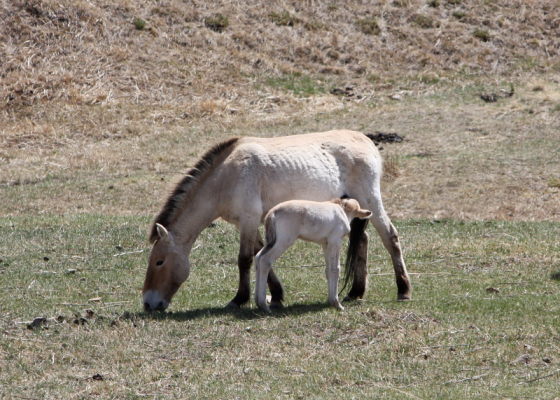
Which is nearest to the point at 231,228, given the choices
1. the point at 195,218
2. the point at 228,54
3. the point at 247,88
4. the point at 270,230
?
the point at 195,218

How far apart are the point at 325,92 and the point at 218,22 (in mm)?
6335

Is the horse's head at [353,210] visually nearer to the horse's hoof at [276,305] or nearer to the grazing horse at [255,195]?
the grazing horse at [255,195]

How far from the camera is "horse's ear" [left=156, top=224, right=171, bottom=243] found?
7.49 m

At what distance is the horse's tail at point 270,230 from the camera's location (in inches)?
280

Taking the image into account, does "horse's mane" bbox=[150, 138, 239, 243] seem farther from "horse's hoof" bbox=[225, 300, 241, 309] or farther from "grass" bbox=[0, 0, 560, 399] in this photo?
"horse's hoof" bbox=[225, 300, 241, 309]

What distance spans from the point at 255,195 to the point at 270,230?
0.74 metres

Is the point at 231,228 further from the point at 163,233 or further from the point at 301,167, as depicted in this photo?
the point at 163,233

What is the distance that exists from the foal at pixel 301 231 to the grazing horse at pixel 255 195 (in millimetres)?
459

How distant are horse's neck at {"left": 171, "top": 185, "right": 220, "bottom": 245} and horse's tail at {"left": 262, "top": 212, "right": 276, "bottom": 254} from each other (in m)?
0.91

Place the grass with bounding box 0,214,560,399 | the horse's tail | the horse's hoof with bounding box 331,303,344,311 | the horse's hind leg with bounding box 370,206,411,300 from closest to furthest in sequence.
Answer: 1. the grass with bounding box 0,214,560,399
2. the horse's tail
3. the horse's hoof with bounding box 331,303,344,311
4. the horse's hind leg with bounding box 370,206,411,300

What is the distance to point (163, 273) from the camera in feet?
25.0

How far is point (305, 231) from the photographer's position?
23.6 feet

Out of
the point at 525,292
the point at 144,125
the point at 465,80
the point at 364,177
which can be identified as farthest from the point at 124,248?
the point at 465,80

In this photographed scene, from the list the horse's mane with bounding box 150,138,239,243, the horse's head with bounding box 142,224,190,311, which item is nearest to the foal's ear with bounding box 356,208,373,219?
the horse's mane with bounding box 150,138,239,243
